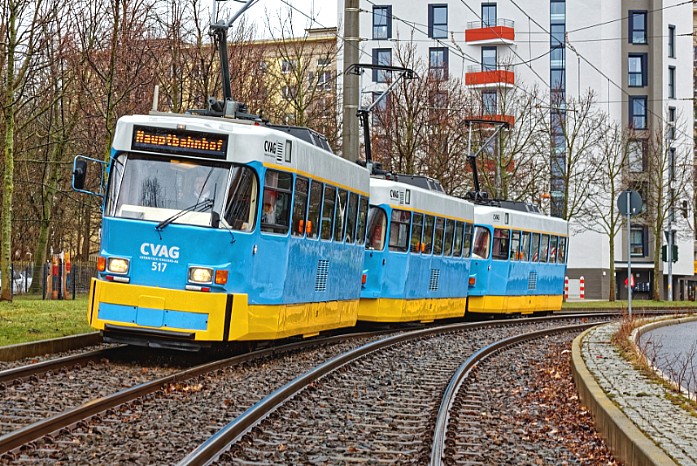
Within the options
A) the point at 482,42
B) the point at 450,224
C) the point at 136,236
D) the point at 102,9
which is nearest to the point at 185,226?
the point at 136,236

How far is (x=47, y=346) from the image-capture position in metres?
14.3

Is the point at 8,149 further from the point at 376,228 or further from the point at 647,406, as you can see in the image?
the point at 647,406

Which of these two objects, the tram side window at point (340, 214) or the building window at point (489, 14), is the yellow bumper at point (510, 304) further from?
the building window at point (489, 14)

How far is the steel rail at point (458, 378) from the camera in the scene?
851 cm

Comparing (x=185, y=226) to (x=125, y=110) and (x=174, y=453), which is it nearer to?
(x=174, y=453)

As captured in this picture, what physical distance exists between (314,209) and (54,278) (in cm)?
1890

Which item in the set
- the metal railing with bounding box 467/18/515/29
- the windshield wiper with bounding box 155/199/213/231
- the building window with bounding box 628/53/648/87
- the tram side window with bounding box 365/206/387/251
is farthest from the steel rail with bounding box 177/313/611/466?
the building window with bounding box 628/53/648/87

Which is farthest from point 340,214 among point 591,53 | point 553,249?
point 591,53

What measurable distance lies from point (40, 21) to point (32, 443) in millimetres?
20469

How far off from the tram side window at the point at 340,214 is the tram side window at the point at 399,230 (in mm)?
4066

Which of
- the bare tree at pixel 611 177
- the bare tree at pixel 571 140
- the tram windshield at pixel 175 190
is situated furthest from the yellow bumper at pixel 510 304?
the bare tree at pixel 611 177

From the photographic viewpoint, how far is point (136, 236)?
13461 mm

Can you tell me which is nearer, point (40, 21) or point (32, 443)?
point (32, 443)

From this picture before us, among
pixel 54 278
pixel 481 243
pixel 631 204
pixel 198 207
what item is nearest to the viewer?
pixel 198 207
